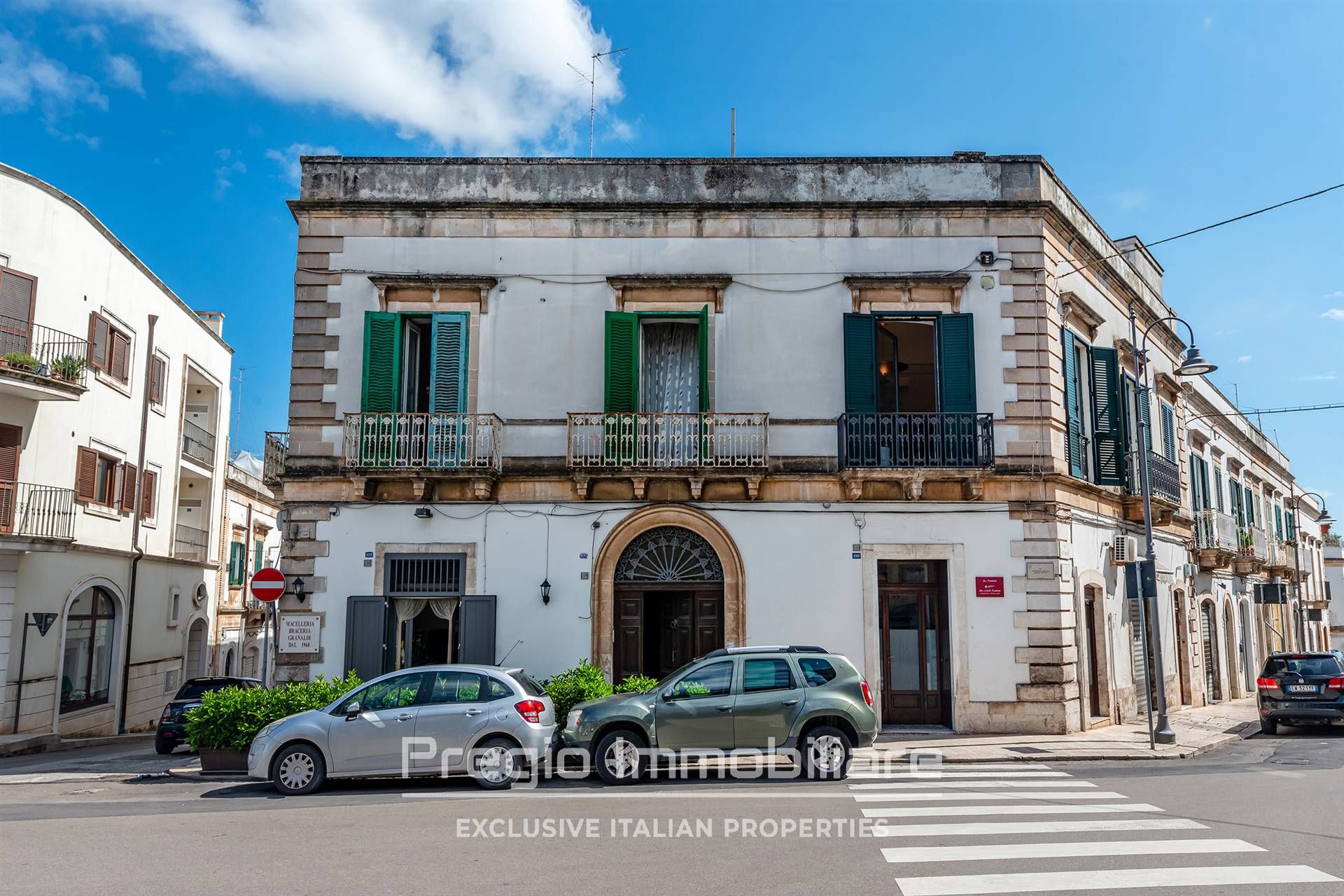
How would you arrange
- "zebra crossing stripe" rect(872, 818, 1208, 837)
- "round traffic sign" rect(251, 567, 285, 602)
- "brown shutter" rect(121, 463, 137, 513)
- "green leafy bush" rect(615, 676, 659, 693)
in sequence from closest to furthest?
1. "zebra crossing stripe" rect(872, 818, 1208, 837)
2. "green leafy bush" rect(615, 676, 659, 693)
3. "round traffic sign" rect(251, 567, 285, 602)
4. "brown shutter" rect(121, 463, 137, 513)

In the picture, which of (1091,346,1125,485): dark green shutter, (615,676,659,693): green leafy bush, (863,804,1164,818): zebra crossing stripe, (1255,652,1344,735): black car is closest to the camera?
(863,804,1164,818): zebra crossing stripe

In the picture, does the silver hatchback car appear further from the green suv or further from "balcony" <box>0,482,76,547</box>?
"balcony" <box>0,482,76,547</box>

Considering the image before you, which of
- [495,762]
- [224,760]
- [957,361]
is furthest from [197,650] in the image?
[957,361]

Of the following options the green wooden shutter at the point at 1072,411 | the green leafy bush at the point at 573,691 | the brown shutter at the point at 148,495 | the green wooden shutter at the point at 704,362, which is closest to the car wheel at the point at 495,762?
the green leafy bush at the point at 573,691

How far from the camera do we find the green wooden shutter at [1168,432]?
22.5 metres

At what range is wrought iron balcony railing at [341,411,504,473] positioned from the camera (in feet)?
51.6

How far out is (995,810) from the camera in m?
9.58

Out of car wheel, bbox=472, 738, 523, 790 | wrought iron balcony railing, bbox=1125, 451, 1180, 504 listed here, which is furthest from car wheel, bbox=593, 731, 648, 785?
wrought iron balcony railing, bbox=1125, 451, 1180, 504

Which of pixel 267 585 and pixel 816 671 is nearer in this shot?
pixel 816 671

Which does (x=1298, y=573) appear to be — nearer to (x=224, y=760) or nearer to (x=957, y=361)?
(x=957, y=361)

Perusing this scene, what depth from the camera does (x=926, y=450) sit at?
635 inches

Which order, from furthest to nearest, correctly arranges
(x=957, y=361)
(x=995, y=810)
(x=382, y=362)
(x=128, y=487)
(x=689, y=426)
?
(x=128, y=487)
(x=957, y=361)
(x=382, y=362)
(x=689, y=426)
(x=995, y=810)

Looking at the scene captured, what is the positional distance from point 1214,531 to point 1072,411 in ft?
36.6

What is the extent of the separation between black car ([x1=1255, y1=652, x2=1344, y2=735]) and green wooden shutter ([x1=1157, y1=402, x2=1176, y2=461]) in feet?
18.2
